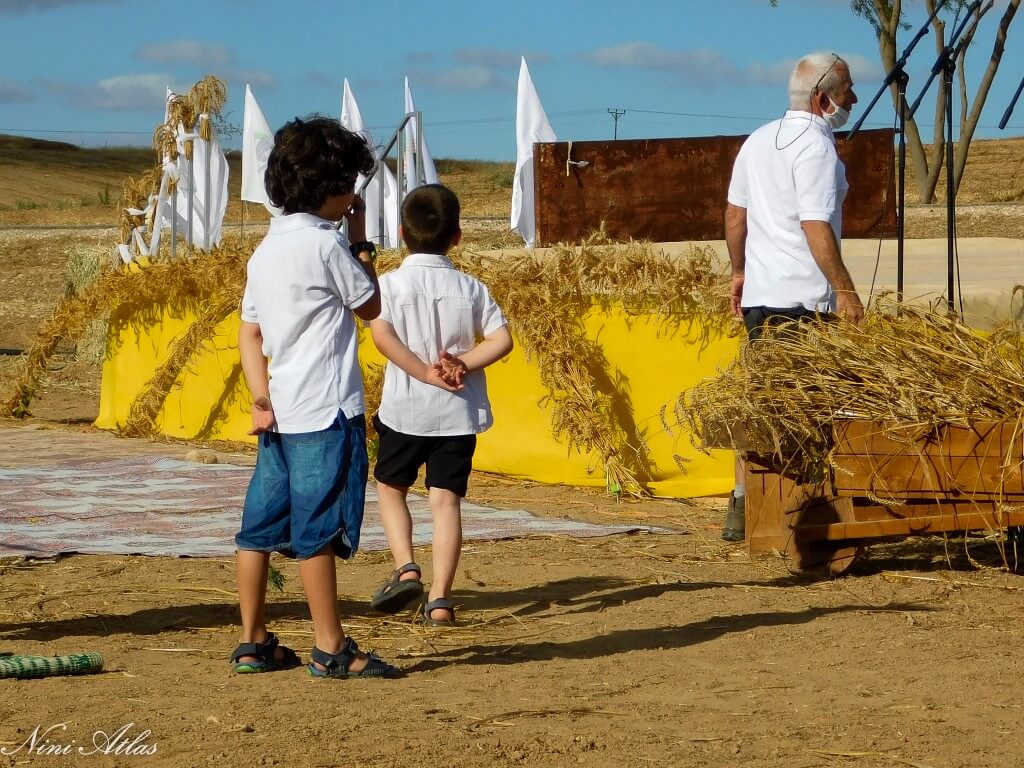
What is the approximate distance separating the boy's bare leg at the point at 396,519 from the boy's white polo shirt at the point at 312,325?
1.01 m

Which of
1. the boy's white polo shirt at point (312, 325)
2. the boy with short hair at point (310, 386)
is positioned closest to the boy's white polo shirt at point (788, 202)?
the boy with short hair at point (310, 386)

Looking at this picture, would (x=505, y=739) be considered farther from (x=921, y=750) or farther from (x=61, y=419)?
(x=61, y=419)

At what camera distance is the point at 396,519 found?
4551mm

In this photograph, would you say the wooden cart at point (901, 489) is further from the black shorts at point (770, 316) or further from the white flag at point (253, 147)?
the white flag at point (253, 147)

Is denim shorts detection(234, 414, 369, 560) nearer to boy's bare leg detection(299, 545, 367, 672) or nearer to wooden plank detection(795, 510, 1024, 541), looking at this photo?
boy's bare leg detection(299, 545, 367, 672)

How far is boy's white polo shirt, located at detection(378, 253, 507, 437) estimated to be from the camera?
443 cm

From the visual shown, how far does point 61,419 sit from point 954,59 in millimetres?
8024

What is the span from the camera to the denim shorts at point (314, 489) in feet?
11.5

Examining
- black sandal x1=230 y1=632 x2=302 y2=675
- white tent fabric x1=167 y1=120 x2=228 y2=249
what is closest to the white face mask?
black sandal x1=230 y1=632 x2=302 y2=675

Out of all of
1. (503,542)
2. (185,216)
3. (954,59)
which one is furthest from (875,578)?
(185,216)

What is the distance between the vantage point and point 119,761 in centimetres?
286

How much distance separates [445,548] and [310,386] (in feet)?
3.44

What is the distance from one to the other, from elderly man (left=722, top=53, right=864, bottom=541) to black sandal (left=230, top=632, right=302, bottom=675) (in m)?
2.31

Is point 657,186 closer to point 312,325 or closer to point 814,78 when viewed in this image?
point 814,78
